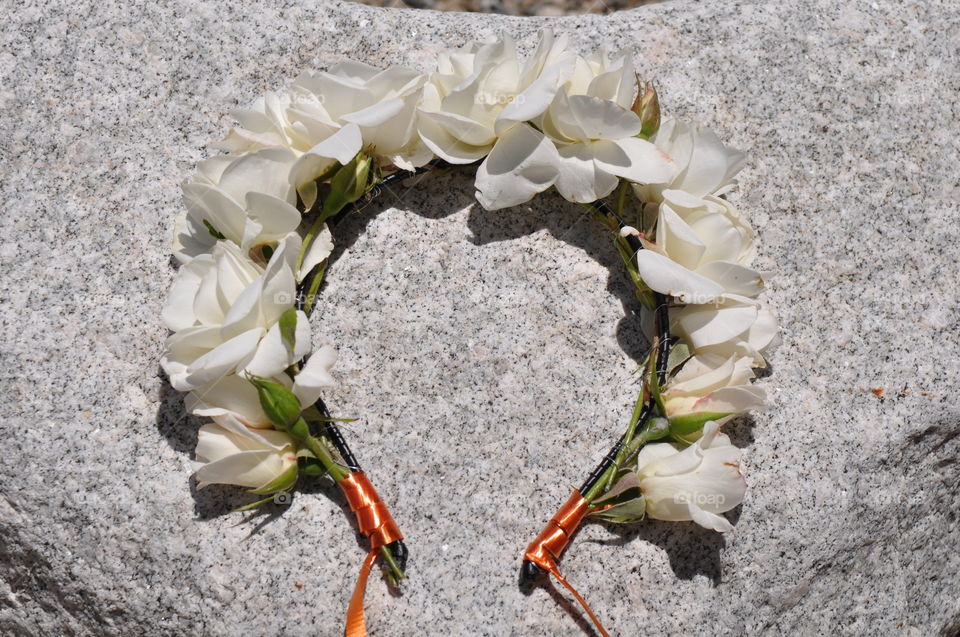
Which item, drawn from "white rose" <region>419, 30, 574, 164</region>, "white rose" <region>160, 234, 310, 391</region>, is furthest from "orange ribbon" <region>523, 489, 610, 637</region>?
"white rose" <region>419, 30, 574, 164</region>

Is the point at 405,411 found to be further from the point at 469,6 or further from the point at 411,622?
the point at 469,6

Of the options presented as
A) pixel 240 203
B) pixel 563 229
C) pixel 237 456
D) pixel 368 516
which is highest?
pixel 240 203

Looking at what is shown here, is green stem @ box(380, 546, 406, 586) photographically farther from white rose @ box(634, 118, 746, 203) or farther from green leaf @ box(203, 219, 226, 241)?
white rose @ box(634, 118, 746, 203)

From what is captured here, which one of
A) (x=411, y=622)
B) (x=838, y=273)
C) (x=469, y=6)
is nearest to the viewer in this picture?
(x=411, y=622)

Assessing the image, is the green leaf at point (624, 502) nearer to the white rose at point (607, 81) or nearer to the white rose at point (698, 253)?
the white rose at point (698, 253)

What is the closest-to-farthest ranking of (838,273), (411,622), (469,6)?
1. (411,622)
2. (838,273)
3. (469,6)

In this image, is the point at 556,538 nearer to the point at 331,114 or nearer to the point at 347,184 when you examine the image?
the point at 347,184

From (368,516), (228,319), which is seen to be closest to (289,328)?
(228,319)

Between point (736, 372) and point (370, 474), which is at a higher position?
point (736, 372)

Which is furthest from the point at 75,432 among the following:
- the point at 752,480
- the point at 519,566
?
the point at 752,480
